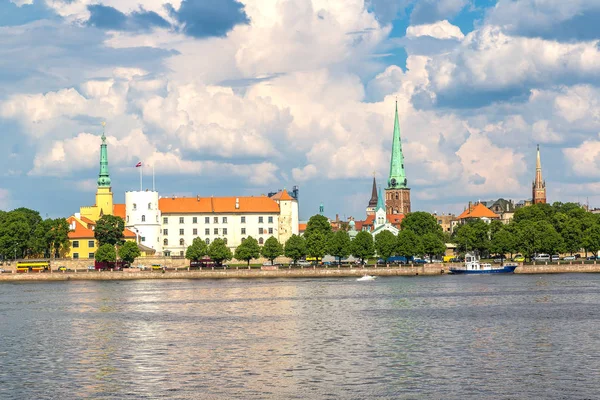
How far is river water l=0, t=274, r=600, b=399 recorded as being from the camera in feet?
126

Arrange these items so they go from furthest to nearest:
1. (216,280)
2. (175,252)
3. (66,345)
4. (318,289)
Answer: (175,252), (216,280), (318,289), (66,345)

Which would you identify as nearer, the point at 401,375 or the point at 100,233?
the point at 401,375

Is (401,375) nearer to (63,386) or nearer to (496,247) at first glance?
(63,386)

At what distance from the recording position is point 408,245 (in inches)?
5871

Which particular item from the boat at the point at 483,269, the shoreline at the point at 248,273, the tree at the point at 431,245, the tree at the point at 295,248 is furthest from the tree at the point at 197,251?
the boat at the point at 483,269

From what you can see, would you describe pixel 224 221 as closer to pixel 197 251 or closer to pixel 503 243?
pixel 197 251

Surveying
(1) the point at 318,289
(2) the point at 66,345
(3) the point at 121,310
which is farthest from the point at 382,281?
(2) the point at 66,345

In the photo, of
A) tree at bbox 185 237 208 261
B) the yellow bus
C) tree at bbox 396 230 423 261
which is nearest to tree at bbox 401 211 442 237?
tree at bbox 396 230 423 261

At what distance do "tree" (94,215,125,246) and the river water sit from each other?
205 feet

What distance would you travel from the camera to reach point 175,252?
577ft

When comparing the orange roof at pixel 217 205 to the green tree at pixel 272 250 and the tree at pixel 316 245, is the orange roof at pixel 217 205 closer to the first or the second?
the green tree at pixel 272 250

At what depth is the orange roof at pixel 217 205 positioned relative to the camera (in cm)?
17850

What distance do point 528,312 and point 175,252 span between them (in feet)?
372

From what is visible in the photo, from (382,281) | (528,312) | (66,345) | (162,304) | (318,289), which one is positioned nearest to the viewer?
(66,345)
